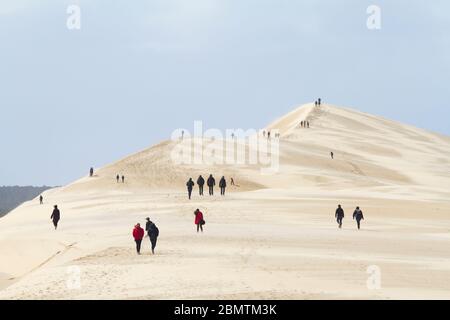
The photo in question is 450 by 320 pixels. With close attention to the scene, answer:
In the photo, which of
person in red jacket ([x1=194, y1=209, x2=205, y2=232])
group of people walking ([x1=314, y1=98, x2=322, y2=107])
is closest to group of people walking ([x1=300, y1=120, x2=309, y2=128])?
group of people walking ([x1=314, y1=98, x2=322, y2=107])

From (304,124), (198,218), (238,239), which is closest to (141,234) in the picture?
(238,239)

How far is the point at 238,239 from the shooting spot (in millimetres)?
27109

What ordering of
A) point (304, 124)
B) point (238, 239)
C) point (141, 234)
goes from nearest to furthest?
1. point (141, 234)
2. point (238, 239)
3. point (304, 124)

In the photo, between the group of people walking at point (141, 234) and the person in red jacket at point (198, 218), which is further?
the person in red jacket at point (198, 218)

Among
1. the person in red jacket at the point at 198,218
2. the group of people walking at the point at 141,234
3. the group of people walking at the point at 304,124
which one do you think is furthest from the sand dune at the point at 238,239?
the group of people walking at the point at 304,124

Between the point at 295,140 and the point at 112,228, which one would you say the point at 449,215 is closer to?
the point at 112,228

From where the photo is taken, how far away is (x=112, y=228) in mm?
33500

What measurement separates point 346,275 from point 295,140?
6549 cm

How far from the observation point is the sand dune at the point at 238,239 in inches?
696

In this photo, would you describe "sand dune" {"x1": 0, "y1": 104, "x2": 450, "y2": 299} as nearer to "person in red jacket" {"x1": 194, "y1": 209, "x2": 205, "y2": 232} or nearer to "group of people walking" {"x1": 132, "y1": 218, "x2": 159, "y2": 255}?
"group of people walking" {"x1": 132, "y1": 218, "x2": 159, "y2": 255}

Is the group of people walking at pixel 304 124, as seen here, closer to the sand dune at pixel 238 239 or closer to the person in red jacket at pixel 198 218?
the sand dune at pixel 238 239

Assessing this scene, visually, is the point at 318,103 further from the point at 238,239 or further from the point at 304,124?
the point at 238,239

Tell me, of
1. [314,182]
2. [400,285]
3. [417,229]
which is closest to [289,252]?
[400,285]

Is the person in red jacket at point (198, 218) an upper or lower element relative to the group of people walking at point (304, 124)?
lower
